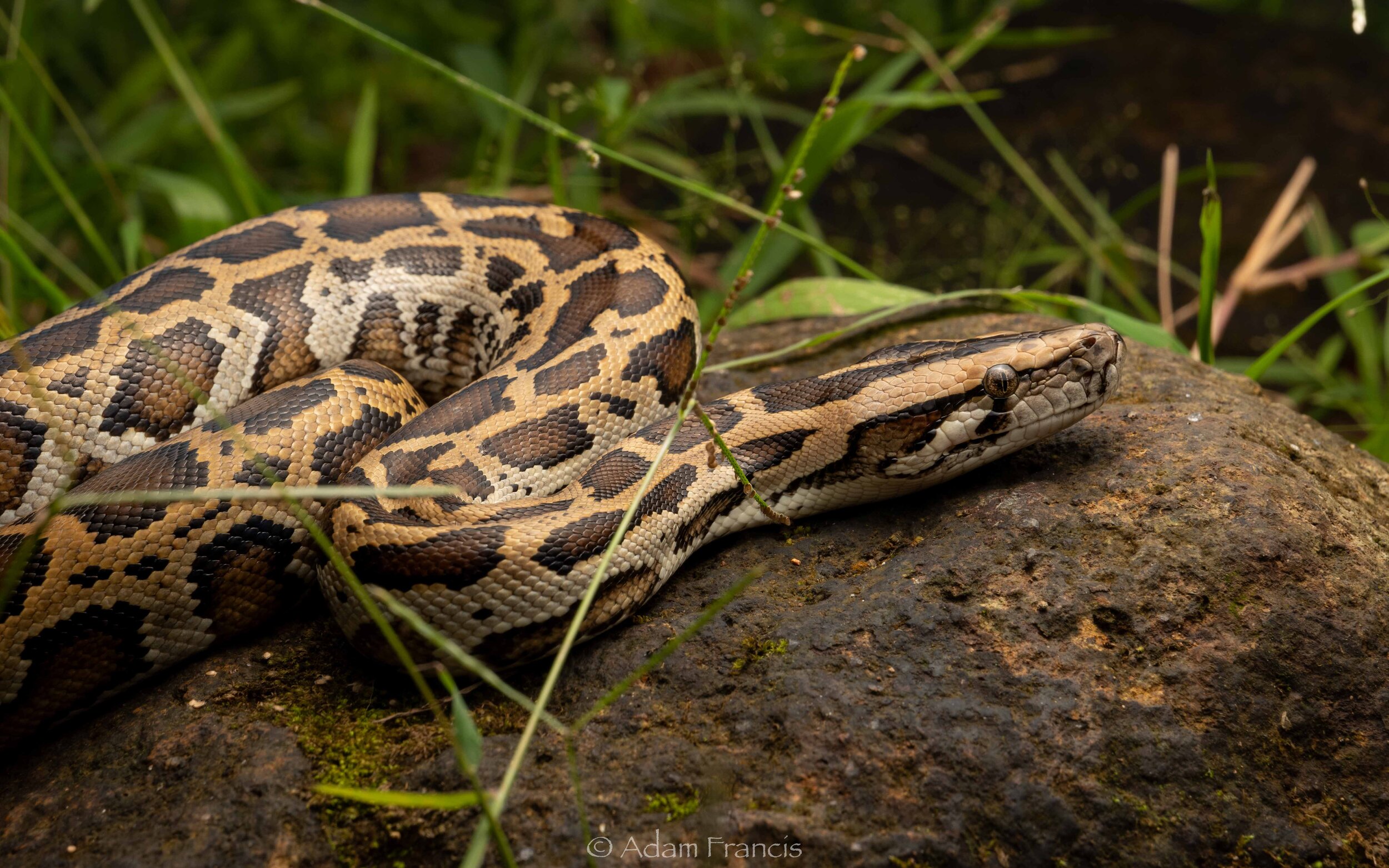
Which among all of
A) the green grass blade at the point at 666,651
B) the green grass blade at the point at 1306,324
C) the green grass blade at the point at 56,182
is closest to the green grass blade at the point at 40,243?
the green grass blade at the point at 56,182

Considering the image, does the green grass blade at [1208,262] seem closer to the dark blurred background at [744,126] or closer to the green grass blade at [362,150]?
the dark blurred background at [744,126]

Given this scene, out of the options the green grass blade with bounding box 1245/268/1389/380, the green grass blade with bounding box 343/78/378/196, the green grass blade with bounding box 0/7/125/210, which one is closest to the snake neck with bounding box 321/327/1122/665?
the green grass blade with bounding box 1245/268/1389/380

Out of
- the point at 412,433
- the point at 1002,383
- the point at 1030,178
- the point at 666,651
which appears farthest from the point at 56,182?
the point at 1030,178

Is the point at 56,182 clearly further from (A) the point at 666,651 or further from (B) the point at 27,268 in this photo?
(A) the point at 666,651

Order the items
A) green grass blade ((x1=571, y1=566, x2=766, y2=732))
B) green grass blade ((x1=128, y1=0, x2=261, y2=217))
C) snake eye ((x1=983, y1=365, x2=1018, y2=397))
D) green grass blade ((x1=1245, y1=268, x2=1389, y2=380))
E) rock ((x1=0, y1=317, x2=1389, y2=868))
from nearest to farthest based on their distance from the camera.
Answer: green grass blade ((x1=571, y1=566, x2=766, y2=732)), rock ((x1=0, y1=317, x2=1389, y2=868)), snake eye ((x1=983, y1=365, x2=1018, y2=397)), green grass blade ((x1=1245, y1=268, x2=1389, y2=380)), green grass blade ((x1=128, y1=0, x2=261, y2=217))

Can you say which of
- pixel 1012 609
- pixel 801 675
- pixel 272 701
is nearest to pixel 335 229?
pixel 272 701

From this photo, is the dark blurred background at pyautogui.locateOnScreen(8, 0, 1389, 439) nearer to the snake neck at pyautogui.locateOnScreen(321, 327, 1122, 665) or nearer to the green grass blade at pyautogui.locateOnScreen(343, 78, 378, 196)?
the green grass blade at pyautogui.locateOnScreen(343, 78, 378, 196)

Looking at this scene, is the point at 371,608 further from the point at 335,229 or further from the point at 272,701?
the point at 335,229
